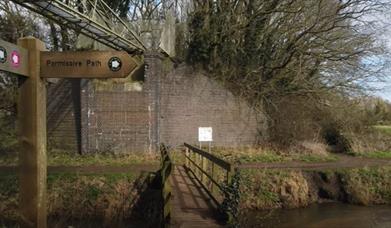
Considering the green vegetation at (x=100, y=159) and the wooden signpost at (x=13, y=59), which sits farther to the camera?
the green vegetation at (x=100, y=159)

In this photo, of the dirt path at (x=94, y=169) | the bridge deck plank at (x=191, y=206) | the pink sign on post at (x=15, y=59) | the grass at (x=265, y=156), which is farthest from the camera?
the grass at (x=265, y=156)

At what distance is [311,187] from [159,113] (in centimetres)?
829

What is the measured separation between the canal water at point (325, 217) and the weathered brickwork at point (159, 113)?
834 cm

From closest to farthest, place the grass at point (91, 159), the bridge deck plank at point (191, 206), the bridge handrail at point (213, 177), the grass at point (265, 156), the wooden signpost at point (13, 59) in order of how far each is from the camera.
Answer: the wooden signpost at point (13, 59) → the bridge deck plank at point (191, 206) → the bridge handrail at point (213, 177) → the grass at point (91, 159) → the grass at point (265, 156)

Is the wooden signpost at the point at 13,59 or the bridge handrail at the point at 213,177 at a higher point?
the wooden signpost at the point at 13,59

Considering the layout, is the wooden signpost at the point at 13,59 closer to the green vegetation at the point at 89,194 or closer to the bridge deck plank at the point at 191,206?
the bridge deck plank at the point at 191,206

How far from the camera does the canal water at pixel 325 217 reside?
14234 mm

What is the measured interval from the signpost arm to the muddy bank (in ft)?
31.9

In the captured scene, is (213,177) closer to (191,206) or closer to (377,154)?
(191,206)

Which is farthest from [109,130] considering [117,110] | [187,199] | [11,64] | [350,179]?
[11,64]

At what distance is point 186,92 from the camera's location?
24.2m

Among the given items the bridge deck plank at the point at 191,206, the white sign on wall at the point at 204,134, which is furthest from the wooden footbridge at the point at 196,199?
the white sign on wall at the point at 204,134

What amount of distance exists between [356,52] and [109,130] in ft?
39.7

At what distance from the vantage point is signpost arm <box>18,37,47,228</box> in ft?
23.1
